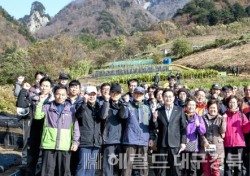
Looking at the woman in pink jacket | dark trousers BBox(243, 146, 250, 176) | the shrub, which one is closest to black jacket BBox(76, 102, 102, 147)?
the woman in pink jacket

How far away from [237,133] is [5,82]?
19.8 meters

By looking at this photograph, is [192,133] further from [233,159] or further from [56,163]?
[56,163]

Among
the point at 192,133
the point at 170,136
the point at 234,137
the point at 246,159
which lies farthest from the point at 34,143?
the point at 246,159

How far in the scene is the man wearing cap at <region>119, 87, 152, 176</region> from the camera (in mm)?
4715

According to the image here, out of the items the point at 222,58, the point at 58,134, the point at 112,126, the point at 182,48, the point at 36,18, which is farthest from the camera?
the point at 36,18

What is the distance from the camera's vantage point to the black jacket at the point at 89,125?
451 centimetres

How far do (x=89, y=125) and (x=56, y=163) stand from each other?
0.60m

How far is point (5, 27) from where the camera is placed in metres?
64.8

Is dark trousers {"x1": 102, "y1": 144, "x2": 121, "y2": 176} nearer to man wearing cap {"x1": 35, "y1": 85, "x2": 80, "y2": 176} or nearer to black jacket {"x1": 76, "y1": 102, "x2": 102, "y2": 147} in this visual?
black jacket {"x1": 76, "y1": 102, "x2": 102, "y2": 147}

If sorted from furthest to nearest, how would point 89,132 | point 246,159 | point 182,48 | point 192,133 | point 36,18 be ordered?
point 36,18 → point 182,48 → point 246,159 → point 192,133 → point 89,132

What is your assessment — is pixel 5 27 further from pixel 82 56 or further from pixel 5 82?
pixel 5 82

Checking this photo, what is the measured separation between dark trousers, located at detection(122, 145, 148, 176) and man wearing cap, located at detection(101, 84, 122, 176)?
0.16 metres

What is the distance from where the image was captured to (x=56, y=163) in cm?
437

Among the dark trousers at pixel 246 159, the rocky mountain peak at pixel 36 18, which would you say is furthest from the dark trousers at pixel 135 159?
the rocky mountain peak at pixel 36 18
